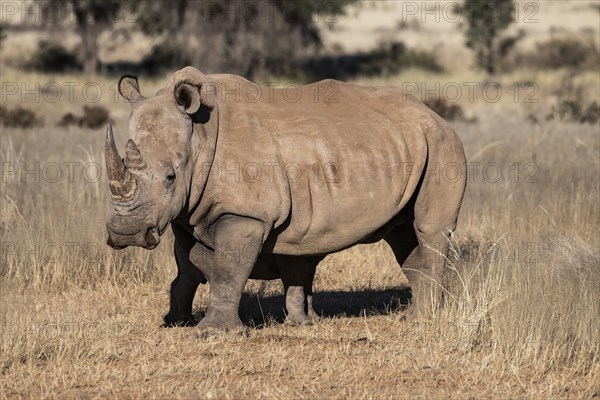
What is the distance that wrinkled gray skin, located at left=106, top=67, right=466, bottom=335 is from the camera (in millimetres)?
7301

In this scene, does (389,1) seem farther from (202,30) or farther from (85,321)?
(85,321)

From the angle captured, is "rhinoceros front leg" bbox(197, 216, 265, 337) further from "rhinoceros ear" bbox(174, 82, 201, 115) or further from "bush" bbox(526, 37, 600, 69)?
"bush" bbox(526, 37, 600, 69)

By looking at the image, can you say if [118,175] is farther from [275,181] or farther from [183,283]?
[183,283]

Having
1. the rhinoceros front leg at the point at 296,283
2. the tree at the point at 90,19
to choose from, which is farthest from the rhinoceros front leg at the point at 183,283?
the tree at the point at 90,19

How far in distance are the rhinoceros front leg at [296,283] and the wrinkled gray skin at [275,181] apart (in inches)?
0.4

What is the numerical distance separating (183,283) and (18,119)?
14.6m

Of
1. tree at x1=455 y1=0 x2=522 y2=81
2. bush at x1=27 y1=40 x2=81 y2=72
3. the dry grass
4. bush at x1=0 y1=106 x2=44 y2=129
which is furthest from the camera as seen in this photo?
bush at x1=27 y1=40 x2=81 y2=72

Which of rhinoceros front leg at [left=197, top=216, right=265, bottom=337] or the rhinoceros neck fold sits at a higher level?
the rhinoceros neck fold

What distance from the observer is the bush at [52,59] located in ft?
152

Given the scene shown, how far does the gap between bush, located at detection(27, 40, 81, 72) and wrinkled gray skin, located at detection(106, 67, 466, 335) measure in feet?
128

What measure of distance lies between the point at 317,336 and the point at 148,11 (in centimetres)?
3056

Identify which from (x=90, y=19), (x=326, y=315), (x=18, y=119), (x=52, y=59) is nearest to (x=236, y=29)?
(x=90, y=19)

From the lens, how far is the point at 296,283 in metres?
8.45

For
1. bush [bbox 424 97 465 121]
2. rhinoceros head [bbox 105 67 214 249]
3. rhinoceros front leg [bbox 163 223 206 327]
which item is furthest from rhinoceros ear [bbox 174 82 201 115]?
bush [bbox 424 97 465 121]
